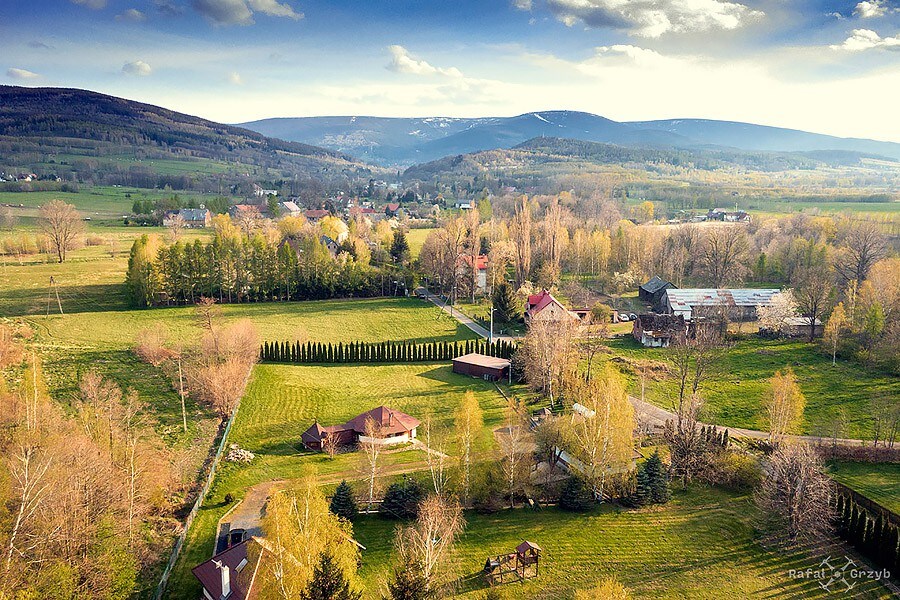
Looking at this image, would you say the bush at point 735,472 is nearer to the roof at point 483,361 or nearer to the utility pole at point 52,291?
the roof at point 483,361

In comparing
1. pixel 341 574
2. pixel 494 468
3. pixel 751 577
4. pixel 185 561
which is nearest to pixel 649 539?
pixel 751 577

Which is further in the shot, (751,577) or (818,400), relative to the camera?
(818,400)

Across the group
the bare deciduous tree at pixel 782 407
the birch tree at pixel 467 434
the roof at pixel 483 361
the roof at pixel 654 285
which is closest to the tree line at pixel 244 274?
the roof at pixel 483 361

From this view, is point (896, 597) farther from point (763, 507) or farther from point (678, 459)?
point (678, 459)

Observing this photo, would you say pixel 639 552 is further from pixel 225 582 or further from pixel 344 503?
pixel 225 582

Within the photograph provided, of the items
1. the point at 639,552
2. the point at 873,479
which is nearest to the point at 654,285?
the point at 873,479

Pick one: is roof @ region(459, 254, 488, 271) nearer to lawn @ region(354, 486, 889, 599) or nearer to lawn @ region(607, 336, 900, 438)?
lawn @ region(607, 336, 900, 438)
